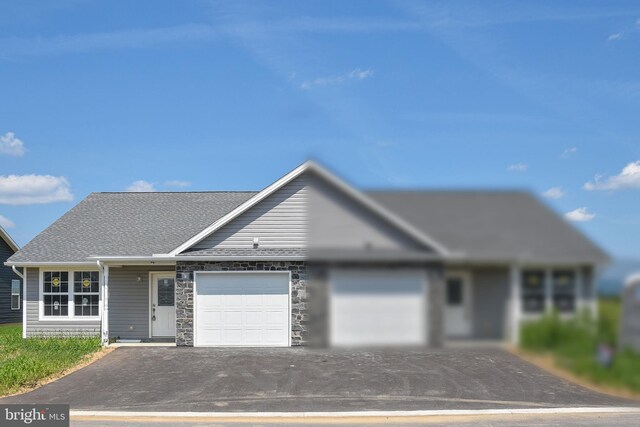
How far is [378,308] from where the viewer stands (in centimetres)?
240

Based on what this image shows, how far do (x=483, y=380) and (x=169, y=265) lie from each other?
16437mm

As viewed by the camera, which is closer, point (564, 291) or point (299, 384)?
point (564, 291)

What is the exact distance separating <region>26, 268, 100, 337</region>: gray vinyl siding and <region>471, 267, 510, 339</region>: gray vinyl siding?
1394 inches

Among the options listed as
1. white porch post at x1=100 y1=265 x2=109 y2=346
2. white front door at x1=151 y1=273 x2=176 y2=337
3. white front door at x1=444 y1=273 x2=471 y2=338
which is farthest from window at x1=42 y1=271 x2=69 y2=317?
white front door at x1=444 y1=273 x2=471 y2=338

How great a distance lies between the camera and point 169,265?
3553 centimetres

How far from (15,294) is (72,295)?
1857 centimetres

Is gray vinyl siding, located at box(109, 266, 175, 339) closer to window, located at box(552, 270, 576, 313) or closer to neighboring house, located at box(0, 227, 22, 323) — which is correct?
neighboring house, located at box(0, 227, 22, 323)

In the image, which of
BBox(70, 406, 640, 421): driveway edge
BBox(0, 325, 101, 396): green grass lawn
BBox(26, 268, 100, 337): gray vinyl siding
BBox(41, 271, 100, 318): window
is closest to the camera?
BBox(70, 406, 640, 421): driveway edge

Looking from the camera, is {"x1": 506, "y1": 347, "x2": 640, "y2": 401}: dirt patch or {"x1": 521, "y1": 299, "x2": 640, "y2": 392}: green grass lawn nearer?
{"x1": 521, "y1": 299, "x2": 640, "y2": 392}: green grass lawn

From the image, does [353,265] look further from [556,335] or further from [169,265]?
[169,265]

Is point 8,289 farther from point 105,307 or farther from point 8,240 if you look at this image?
point 105,307

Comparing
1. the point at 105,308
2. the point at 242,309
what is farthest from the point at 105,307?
the point at 242,309

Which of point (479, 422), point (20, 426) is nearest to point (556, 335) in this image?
point (20, 426)

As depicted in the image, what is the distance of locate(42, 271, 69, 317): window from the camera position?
36.0m
